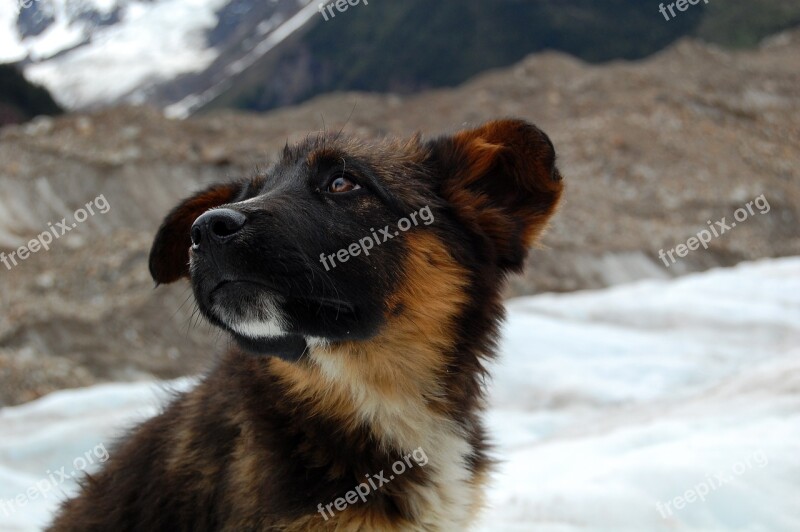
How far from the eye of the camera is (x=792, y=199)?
20.7 metres

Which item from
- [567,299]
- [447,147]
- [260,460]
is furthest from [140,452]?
[567,299]

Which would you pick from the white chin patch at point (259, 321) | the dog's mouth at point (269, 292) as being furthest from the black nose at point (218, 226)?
the white chin patch at point (259, 321)

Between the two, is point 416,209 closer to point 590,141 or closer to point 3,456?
point 3,456

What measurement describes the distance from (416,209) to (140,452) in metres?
1.62

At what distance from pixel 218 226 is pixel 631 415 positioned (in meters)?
4.75

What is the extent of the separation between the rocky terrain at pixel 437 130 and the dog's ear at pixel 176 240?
676cm

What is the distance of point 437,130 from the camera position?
33.6ft

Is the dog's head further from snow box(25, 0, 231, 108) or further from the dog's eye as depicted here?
snow box(25, 0, 231, 108)

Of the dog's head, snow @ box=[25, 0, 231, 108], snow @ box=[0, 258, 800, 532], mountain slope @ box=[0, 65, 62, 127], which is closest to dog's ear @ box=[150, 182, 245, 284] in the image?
the dog's head

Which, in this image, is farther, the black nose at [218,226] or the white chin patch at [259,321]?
the white chin patch at [259,321]

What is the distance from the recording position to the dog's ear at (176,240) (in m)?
3.62

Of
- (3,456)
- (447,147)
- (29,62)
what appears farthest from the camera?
(29,62)

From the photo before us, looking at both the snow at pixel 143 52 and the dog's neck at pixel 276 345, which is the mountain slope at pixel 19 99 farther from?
the dog's neck at pixel 276 345

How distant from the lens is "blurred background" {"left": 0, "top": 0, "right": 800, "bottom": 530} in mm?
6387
